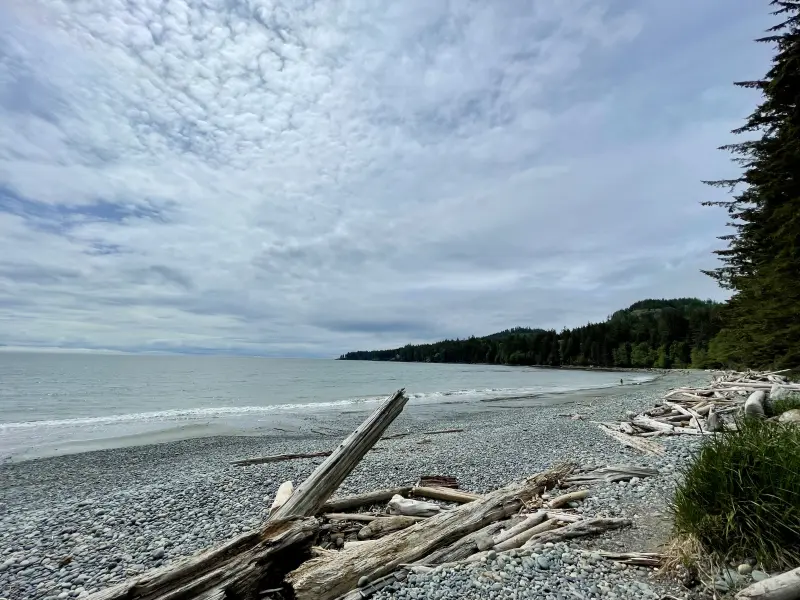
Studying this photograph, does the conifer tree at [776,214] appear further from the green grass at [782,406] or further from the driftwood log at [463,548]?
the driftwood log at [463,548]

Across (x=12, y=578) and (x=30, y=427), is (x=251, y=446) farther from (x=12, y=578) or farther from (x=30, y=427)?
(x=30, y=427)

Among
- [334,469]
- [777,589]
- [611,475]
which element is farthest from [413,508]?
[777,589]

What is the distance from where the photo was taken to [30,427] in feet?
70.4

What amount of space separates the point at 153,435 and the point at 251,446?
6.59m

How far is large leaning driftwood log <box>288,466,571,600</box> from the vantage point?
14.1 ft

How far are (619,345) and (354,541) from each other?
12599cm

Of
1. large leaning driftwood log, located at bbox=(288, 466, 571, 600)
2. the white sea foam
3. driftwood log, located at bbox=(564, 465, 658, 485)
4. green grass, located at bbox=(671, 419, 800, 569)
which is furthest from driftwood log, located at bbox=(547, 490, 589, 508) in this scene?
the white sea foam

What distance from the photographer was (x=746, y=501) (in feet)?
13.6

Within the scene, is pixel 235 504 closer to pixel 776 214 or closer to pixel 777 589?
pixel 777 589

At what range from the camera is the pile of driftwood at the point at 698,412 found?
34.7 feet

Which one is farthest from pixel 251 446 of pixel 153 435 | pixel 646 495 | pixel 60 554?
pixel 646 495

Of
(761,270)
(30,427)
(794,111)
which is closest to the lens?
(794,111)

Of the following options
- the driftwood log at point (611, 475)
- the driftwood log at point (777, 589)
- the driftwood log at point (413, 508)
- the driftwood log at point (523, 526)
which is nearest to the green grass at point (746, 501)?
the driftwood log at point (777, 589)

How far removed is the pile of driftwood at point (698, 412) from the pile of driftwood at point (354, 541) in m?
4.82
